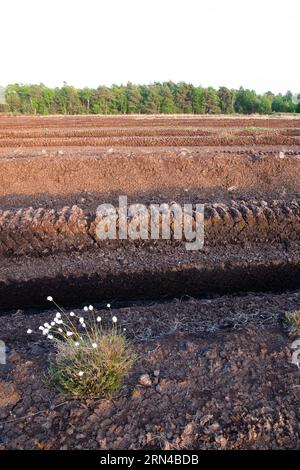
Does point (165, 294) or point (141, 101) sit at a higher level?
point (141, 101)

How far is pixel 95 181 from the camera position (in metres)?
10.6

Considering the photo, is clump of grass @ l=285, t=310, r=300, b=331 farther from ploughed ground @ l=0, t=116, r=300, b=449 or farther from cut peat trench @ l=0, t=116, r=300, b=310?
cut peat trench @ l=0, t=116, r=300, b=310

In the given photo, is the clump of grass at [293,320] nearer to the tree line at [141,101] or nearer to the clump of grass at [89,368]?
the clump of grass at [89,368]

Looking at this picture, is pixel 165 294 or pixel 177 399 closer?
pixel 177 399

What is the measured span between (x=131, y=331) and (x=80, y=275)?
264cm

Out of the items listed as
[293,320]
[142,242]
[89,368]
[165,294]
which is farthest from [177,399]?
[142,242]

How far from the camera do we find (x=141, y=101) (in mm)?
46250

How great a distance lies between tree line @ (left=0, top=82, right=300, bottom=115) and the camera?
148ft

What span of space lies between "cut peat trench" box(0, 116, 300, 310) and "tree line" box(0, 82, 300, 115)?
35958mm

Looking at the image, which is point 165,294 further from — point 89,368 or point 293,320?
point 89,368

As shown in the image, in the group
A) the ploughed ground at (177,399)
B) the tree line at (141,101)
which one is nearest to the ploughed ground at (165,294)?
the ploughed ground at (177,399)

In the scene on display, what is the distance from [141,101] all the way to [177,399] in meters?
46.1
